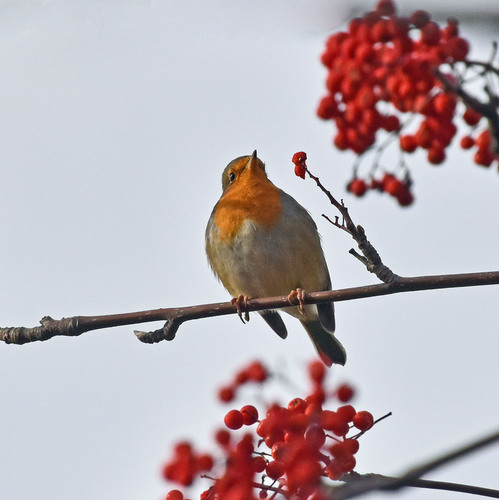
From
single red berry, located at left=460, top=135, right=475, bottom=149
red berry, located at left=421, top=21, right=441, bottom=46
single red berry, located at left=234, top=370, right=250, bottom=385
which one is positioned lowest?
single red berry, located at left=234, top=370, right=250, bottom=385

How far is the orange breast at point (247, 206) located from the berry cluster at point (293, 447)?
303 centimetres

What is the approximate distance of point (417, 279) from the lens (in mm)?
3207

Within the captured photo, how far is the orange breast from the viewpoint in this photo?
653 cm

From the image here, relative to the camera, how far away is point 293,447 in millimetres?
2707

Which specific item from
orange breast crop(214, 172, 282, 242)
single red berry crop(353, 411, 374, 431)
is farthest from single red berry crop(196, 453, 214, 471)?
orange breast crop(214, 172, 282, 242)

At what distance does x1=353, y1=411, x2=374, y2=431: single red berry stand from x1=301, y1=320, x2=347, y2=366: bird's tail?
378 cm

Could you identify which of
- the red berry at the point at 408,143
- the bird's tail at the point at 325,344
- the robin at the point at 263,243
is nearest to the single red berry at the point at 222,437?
the red berry at the point at 408,143

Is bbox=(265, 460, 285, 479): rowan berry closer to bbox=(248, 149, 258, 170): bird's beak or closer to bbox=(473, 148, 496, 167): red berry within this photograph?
bbox=(473, 148, 496, 167): red berry

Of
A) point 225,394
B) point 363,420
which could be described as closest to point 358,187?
point 363,420

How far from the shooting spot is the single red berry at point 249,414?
3688 millimetres

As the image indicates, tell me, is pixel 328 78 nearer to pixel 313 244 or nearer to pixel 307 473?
pixel 307 473

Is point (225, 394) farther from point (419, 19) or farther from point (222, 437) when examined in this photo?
point (419, 19)

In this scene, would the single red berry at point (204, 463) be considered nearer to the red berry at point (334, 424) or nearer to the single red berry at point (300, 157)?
the red berry at point (334, 424)

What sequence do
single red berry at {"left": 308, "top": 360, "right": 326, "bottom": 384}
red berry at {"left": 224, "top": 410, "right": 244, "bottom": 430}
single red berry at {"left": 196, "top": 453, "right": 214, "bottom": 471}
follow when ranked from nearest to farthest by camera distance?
single red berry at {"left": 196, "top": 453, "right": 214, "bottom": 471} → single red berry at {"left": 308, "top": 360, "right": 326, "bottom": 384} → red berry at {"left": 224, "top": 410, "right": 244, "bottom": 430}
